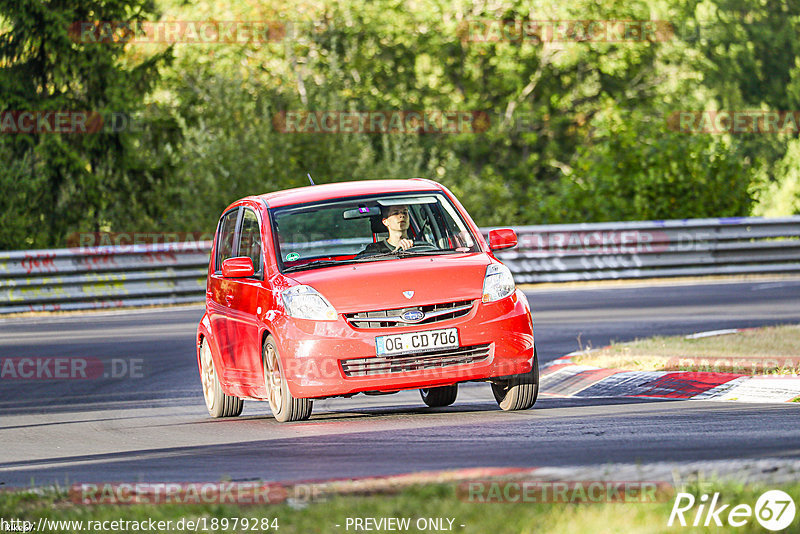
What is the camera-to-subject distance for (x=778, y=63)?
2173 inches

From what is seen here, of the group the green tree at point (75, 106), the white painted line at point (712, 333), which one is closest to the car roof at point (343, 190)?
the white painted line at point (712, 333)

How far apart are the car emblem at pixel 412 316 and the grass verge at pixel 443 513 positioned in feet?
10.5

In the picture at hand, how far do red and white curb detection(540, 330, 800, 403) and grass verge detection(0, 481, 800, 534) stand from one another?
15.5 ft

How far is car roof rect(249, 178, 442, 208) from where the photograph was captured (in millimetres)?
11016

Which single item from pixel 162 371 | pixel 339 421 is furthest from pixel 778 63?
pixel 339 421

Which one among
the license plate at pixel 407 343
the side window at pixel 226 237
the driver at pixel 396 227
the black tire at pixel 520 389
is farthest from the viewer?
the side window at pixel 226 237

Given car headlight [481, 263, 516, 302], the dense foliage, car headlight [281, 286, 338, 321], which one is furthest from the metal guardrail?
car headlight [281, 286, 338, 321]

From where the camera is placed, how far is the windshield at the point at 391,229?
34.7 ft

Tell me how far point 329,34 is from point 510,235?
35.8 metres

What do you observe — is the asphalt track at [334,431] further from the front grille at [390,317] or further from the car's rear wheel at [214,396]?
the front grille at [390,317]

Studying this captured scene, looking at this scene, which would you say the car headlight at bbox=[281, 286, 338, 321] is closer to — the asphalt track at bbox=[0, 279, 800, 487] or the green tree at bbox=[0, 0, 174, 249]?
the asphalt track at bbox=[0, 279, 800, 487]

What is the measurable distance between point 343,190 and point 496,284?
1.75 m

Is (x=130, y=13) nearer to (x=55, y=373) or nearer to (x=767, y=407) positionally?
(x=55, y=373)

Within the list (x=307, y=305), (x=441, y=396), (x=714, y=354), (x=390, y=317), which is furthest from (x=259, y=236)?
(x=714, y=354)
